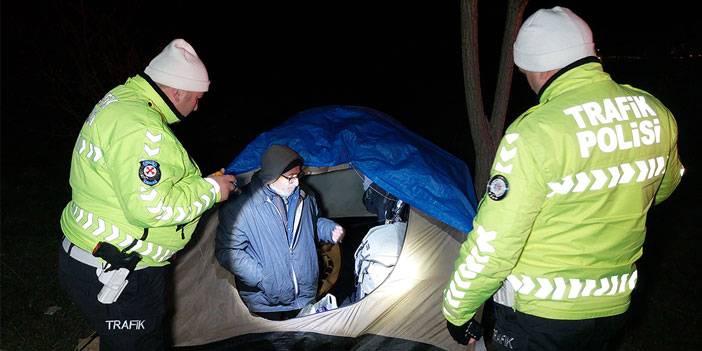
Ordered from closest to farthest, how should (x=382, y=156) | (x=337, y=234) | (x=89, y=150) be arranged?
1. (x=89, y=150)
2. (x=382, y=156)
3. (x=337, y=234)

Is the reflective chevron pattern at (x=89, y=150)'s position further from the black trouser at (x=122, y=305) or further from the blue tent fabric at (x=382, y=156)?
the blue tent fabric at (x=382, y=156)

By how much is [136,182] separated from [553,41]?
1549mm

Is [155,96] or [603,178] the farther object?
[155,96]

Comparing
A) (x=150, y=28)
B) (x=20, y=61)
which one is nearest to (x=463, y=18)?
(x=150, y=28)

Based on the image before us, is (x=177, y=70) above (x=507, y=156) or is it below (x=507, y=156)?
above

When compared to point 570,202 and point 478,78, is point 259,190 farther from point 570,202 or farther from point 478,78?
point 570,202

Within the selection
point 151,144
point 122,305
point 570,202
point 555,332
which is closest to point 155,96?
point 151,144

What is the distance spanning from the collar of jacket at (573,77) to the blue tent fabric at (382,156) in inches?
51.8

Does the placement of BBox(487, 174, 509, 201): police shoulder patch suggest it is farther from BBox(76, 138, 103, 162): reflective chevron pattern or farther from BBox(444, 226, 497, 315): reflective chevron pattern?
BBox(76, 138, 103, 162): reflective chevron pattern

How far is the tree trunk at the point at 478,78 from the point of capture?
13.2 feet

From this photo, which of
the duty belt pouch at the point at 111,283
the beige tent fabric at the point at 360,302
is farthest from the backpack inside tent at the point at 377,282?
the duty belt pouch at the point at 111,283

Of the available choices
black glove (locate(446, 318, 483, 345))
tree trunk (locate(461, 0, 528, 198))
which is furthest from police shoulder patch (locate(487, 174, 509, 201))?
tree trunk (locate(461, 0, 528, 198))

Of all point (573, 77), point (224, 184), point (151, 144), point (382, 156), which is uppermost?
point (573, 77)

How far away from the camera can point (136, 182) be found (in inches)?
84.8
